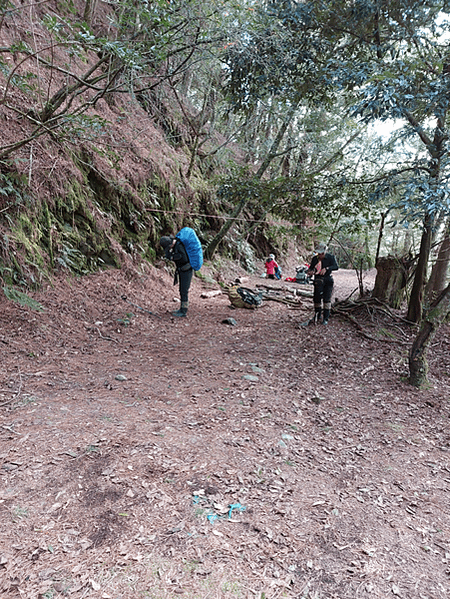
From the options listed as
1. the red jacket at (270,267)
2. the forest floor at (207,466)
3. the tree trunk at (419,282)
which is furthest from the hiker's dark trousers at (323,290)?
the red jacket at (270,267)

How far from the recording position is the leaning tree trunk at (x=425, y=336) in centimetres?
496

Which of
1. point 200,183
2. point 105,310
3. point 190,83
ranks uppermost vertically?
point 190,83

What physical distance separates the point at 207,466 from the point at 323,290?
541 centimetres

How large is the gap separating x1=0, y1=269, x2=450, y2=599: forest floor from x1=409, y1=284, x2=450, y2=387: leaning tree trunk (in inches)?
8.2

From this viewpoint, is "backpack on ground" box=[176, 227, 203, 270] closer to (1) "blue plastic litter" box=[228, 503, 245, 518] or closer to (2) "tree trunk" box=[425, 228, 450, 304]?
(2) "tree trunk" box=[425, 228, 450, 304]

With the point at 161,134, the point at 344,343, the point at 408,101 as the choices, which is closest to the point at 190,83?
the point at 161,134

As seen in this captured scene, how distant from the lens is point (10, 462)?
9.21 feet

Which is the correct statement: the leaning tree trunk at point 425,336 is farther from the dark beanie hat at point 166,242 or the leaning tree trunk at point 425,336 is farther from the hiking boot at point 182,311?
the dark beanie hat at point 166,242

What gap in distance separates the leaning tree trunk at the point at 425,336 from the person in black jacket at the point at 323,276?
97.8 inches

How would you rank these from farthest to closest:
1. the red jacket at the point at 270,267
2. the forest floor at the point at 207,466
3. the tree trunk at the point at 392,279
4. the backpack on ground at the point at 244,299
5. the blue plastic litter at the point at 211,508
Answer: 1. the red jacket at the point at 270,267
2. the backpack on ground at the point at 244,299
3. the tree trunk at the point at 392,279
4. the blue plastic litter at the point at 211,508
5. the forest floor at the point at 207,466

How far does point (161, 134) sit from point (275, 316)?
789cm

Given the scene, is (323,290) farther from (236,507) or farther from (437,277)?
(236,507)

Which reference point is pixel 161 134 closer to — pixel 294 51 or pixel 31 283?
pixel 294 51

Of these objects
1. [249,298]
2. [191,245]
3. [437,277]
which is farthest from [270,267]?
[191,245]
